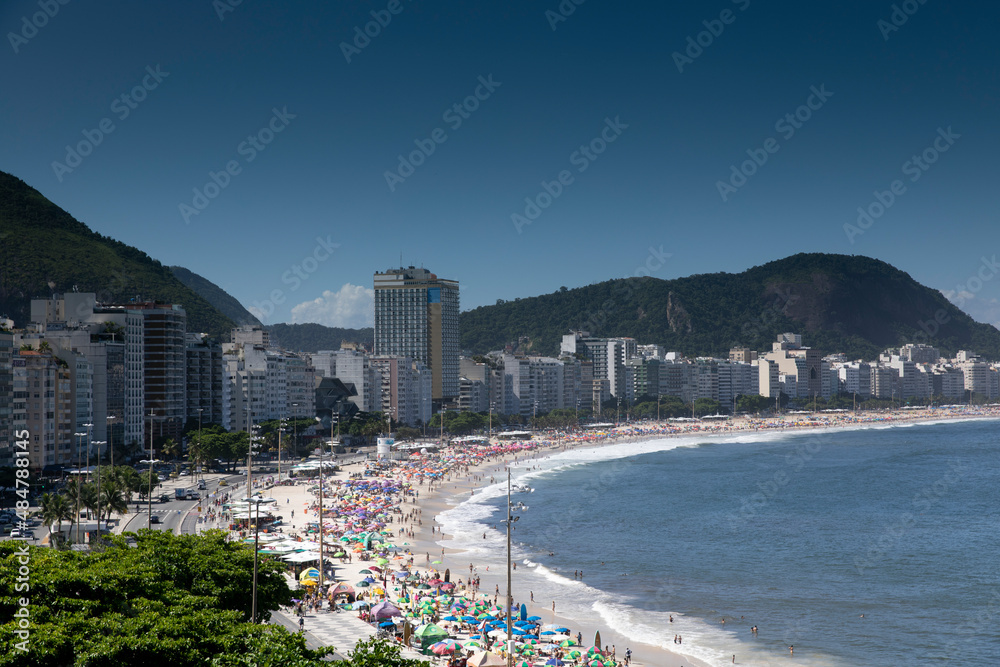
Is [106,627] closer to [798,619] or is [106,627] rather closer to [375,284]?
[798,619]

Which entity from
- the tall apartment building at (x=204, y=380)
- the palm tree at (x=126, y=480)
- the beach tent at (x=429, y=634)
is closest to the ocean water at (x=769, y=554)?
the beach tent at (x=429, y=634)

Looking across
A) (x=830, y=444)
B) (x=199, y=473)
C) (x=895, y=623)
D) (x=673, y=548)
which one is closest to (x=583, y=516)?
(x=673, y=548)

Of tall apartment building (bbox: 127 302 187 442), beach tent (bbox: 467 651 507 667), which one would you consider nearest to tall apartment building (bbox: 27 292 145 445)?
tall apartment building (bbox: 127 302 187 442)

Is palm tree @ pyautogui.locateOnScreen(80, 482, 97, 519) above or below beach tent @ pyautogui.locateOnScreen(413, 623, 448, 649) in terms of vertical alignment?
above

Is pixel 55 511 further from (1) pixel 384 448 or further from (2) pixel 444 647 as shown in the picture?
(1) pixel 384 448

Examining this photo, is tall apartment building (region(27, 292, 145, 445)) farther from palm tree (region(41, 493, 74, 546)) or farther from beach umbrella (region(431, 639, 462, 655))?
beach umbrella (region(431, 639, 462, 655))

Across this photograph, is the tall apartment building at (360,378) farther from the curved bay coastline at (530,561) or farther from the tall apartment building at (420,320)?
the curved bay coastline at (530,561)
